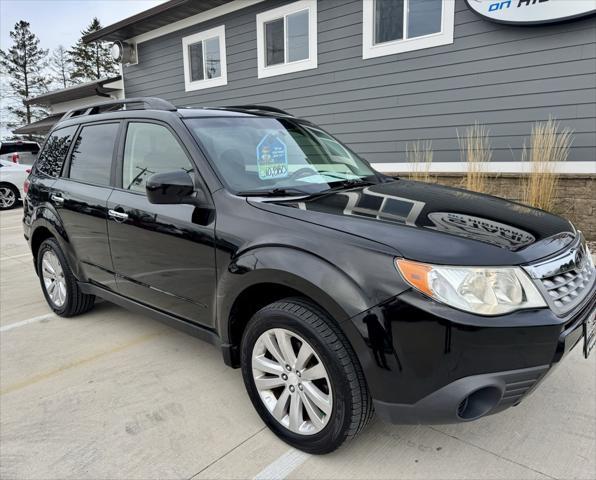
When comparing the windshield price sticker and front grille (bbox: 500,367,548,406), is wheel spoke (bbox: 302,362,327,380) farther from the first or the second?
the windshield price sticker

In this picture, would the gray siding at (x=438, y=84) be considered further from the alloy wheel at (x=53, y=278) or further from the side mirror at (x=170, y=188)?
the alloy wheel at (x=53, y=278)

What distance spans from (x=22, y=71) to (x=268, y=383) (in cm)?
4449

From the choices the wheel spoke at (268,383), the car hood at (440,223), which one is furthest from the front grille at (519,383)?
the wheel spoke at (268,383)

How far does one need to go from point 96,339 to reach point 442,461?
108 inches

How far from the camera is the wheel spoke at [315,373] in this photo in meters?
2.03

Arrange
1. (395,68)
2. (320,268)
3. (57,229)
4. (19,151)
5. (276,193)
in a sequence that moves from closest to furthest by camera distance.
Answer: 1. (320,268)
2. (276,193)
3. (57,229)
4. (395,68)
5. (19,151)

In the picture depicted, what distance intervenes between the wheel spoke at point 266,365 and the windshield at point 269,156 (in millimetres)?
919

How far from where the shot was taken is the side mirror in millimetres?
2389

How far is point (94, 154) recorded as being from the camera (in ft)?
11.4

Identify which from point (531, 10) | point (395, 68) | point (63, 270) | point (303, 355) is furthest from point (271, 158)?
point (395, 68)

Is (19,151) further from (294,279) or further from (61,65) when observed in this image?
(61,65)

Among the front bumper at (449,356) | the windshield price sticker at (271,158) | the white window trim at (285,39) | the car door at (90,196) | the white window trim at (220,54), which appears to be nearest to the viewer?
the front bumper at (449,356)

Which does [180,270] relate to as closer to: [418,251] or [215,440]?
[215,440]

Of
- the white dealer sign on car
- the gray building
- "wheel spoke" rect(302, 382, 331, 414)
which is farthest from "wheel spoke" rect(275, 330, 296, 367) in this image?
the white dealer sign on car
